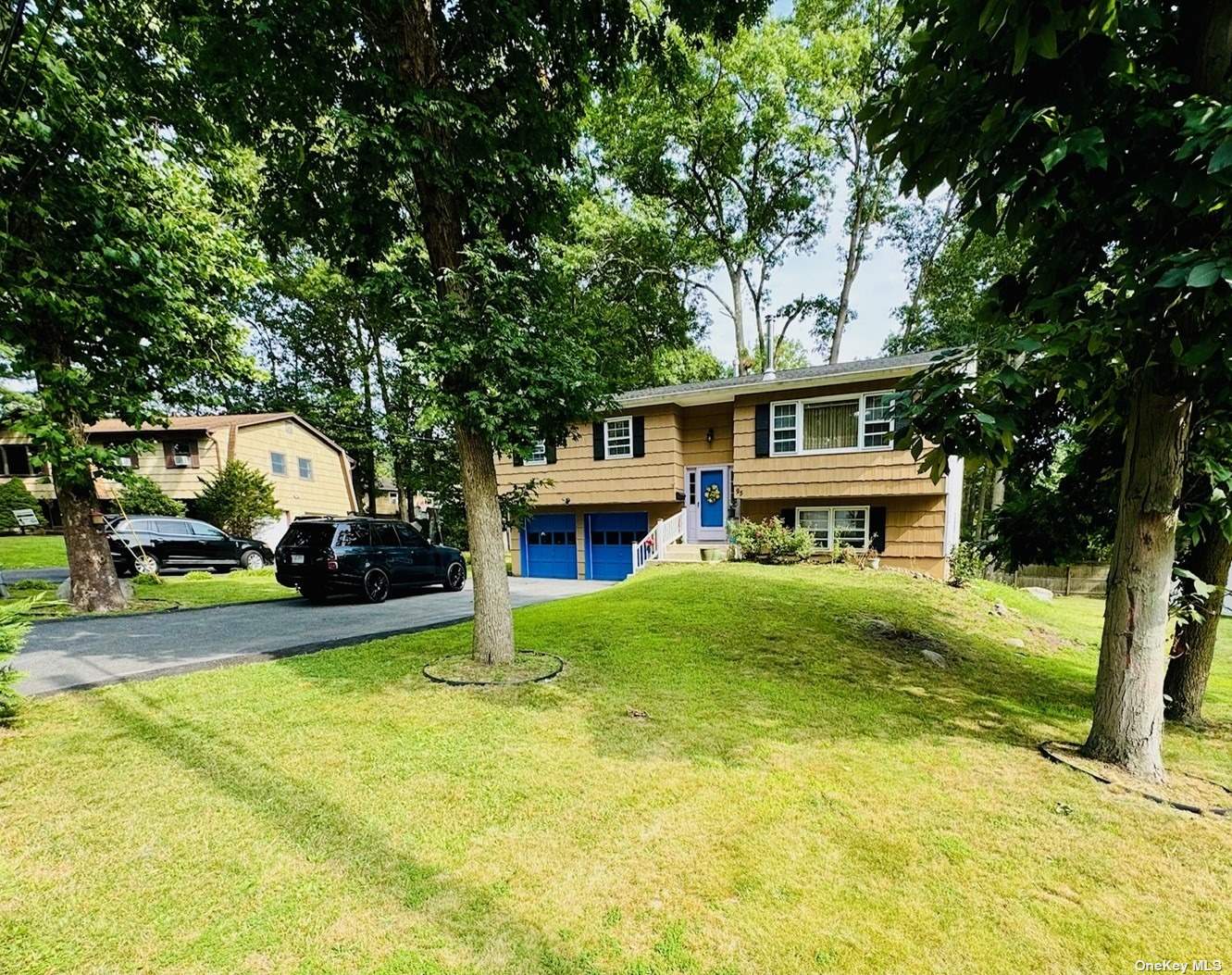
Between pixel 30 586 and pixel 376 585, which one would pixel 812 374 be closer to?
pixel 376 585

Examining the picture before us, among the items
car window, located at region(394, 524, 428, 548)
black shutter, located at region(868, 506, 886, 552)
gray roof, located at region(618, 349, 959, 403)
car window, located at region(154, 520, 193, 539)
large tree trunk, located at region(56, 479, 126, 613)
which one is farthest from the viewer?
car window, located at region(154, 520, 193, 539)

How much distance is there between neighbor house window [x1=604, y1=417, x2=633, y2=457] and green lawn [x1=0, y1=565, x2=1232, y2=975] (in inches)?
443

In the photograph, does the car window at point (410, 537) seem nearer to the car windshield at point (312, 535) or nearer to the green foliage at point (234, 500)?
the car windshield at point (312, 535)

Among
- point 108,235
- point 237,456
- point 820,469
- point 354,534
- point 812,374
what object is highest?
point 108,235

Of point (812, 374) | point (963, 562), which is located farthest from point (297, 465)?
point (963, 562)

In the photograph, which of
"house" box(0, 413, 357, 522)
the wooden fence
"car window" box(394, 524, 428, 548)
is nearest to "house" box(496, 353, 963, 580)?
"car window" box(394, 524, 428, 548)

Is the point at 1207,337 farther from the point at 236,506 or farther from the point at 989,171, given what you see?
the point at 236,506

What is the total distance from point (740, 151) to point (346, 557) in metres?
19.3

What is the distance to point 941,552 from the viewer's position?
12391mm

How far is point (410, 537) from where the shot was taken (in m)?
11.6

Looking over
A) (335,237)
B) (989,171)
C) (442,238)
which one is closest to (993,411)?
(989,171)

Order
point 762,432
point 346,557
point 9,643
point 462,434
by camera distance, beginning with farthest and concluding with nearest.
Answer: point 762,432 → point 346,557 → point 462,434 → point 9,643

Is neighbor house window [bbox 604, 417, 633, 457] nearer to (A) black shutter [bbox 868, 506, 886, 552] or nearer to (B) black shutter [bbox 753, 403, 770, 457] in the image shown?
(B) black shutter [bbox 753, 403, 770, 457]

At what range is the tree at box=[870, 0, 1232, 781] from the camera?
7.77 ft
